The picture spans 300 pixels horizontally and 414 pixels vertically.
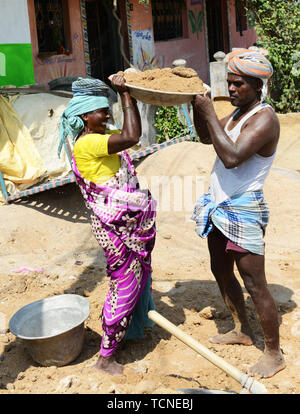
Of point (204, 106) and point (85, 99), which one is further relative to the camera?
point (85, 99)

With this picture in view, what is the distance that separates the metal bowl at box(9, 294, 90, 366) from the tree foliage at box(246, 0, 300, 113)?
9.35 meters

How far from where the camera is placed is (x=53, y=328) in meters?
3.59

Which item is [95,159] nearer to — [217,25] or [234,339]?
[234,339]

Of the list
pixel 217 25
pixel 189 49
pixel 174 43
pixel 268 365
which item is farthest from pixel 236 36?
pixel 268 365

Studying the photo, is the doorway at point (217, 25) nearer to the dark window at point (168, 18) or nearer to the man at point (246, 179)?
the dark window at point (168, 18)

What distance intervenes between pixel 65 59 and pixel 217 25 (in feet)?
24.3

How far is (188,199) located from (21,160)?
7.99ft

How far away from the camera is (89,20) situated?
38.7ft

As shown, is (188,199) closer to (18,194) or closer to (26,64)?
(18,194)

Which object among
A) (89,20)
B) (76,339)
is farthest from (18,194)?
(89,20)

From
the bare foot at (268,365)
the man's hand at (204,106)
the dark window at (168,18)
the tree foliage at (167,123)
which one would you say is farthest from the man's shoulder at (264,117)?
the dark window at (168,18)

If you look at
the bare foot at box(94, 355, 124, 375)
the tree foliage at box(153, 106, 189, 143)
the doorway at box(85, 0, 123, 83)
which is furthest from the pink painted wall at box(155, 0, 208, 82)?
the bare foot at box(94, 355, 124, 375)

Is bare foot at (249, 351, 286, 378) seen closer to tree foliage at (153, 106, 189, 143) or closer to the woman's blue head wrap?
the woman's blue head wrap

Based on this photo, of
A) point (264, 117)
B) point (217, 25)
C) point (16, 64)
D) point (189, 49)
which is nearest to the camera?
point (264, 117)
